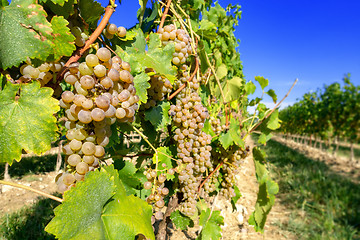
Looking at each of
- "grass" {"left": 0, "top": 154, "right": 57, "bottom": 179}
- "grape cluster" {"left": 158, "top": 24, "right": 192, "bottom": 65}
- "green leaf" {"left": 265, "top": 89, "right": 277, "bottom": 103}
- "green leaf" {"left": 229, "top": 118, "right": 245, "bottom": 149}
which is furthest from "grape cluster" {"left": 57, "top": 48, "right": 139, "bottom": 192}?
"grass" {"left": 0, "top": 154, "right": 57, "bottom": 179}

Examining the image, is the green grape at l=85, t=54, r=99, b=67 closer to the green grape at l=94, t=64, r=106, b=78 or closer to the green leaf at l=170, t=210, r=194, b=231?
the green grape at l=94, t=64, r=106, b=78

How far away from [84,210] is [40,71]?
50 centimetres

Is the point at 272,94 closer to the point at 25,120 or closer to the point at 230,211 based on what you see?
the point at 25,120

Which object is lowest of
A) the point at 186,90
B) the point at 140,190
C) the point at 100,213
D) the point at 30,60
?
the point at 140,190

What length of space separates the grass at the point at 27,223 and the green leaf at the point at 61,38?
323 centimetres

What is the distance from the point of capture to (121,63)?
0.94 meters

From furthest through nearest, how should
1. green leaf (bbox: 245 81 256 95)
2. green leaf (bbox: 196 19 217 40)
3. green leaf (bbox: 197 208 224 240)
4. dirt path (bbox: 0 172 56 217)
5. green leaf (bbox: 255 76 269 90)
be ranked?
dirt path (bbox: 0 172 56 217), green leaf (bbox: 245 81 256 95), green leaf (bbox: 255 76 269 90), green leaf (bbox: 197 208 224 240), green leaf (bbox: 196 19 217 40)

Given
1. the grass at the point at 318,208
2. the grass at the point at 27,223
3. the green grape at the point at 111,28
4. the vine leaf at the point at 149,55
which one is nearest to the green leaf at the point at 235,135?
the vine leaf at the point at 149,55

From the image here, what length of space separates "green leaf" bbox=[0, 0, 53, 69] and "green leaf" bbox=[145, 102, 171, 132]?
71 cm

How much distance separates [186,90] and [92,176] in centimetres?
99

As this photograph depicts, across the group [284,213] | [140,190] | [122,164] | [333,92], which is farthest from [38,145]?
[333,92]

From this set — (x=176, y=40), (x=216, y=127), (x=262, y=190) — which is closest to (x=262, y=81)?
(x=216, y=127)

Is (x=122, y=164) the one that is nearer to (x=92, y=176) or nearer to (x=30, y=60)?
(x=92, y=176)

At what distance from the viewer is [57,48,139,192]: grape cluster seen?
2.55 feet
